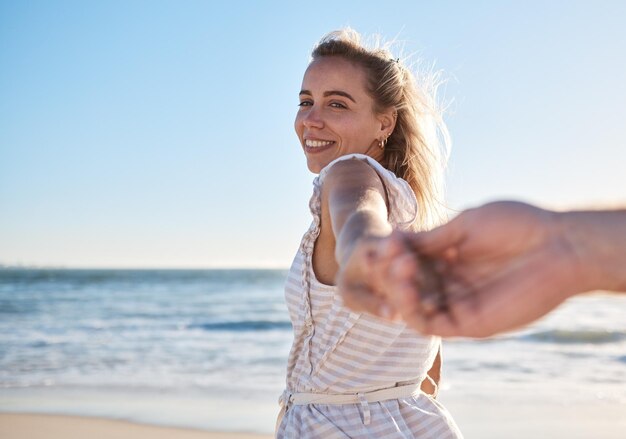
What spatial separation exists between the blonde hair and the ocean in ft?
2.31

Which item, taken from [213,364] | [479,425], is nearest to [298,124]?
[479,425]

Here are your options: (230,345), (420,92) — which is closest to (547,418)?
(420,92)

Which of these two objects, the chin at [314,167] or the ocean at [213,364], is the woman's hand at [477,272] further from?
the ocean at [213,364]

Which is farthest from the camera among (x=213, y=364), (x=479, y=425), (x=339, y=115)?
(x=213, y=364)

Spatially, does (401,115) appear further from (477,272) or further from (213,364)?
(213,364)

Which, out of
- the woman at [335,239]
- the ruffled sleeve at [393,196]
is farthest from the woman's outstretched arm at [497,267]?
the ruffled sleeve at [393,196]

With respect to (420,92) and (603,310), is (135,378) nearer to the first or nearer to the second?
(420,92)

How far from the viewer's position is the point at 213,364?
34.2ft

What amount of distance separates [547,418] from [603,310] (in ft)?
35.5

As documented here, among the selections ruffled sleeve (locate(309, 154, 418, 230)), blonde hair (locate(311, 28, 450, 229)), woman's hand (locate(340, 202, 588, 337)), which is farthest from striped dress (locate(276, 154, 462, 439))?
woman's hand (locate(340, 202, 588, 337))

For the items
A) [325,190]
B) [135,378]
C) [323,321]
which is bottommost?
[135,378]

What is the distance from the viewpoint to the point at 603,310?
1670 cm

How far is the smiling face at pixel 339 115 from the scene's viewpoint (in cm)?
268

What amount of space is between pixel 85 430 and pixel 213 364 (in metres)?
4.00
